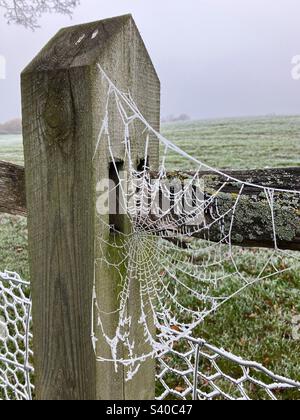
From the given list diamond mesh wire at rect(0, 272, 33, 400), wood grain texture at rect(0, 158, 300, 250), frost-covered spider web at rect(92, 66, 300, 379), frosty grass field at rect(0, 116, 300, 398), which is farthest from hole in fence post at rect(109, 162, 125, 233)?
frosty grass field at rect(0, 116, 300, 398)

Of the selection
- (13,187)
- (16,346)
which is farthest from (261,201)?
(16,346)

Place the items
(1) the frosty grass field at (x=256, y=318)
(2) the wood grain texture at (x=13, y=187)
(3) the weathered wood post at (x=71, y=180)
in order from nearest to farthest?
(3) the weathered wood post at (x=71, y=180), (2) the wood grain texture at (x=13, y=187), (1) the frosty grass field at (x=256, y=318)

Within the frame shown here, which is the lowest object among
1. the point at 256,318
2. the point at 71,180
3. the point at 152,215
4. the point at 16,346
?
the point at 256,318

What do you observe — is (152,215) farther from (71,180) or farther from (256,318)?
(256,318)

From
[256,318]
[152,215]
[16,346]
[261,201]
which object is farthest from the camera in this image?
[256,318]

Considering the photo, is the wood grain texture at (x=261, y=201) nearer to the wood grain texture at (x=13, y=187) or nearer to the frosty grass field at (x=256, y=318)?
the wood grain texture at (x=13, y=187)

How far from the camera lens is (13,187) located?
146 centimetres

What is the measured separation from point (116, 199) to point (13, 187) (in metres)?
0.50

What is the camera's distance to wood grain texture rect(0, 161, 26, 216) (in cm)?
144

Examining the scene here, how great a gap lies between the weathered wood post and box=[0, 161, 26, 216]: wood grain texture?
0.28 m

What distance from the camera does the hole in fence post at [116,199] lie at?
1.15 m

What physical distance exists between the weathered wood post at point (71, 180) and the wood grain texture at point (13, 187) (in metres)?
0.28

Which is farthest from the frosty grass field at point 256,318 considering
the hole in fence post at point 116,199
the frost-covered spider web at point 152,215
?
the hole in fence post at point 116,199
